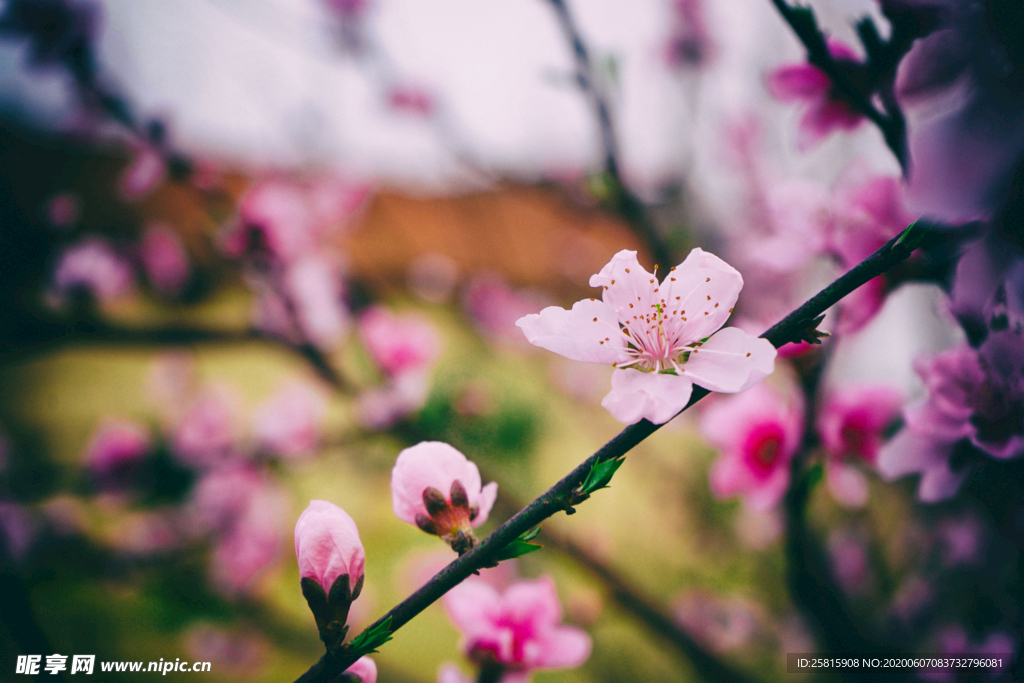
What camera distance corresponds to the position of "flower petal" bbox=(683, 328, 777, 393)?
28cm

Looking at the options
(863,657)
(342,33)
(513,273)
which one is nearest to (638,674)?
(863,657)

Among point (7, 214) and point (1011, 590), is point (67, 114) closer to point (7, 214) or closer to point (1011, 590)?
point (7, 214)

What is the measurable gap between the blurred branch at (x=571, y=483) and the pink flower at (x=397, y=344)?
694 millimetres

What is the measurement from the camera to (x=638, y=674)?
143 centimetres

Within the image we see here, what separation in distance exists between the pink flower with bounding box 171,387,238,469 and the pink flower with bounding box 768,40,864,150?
131 centimetres

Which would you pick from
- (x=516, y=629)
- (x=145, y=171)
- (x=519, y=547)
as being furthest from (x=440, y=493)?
(x=145, y=171)

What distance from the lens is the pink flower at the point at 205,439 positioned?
1.09 m

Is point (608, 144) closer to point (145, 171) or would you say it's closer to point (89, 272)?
point (145, 171)

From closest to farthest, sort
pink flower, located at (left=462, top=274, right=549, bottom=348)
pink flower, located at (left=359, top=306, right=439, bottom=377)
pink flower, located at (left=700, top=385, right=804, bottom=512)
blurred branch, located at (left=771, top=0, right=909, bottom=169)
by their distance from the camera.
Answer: blurred branch, located at (left=771, top=0, right=909, bottom=169), pink flower, located at (left=700, top=385, right=804, bottom=512), pink flower, located at (left=359, top=306, right=439, bottom=377), pink flower, located at (left=462, top=274, right=549, bottom=348)

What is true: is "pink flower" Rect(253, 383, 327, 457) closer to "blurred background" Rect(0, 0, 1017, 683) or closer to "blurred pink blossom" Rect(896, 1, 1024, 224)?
"blurred background" Rect(0, 0, 1017, 683)

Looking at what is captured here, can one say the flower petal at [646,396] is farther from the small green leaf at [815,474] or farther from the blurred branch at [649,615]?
the blurred branch at [649,615]

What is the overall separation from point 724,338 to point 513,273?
3.48 meters

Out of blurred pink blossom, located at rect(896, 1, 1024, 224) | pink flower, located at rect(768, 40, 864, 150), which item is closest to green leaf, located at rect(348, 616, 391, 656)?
blurred pink blossom, located at rect(896, 1, 1024, 224)

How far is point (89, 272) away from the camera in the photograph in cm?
105
